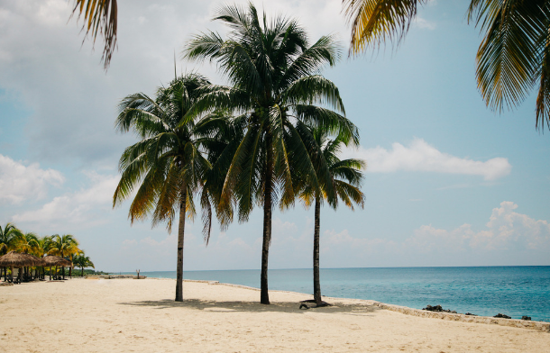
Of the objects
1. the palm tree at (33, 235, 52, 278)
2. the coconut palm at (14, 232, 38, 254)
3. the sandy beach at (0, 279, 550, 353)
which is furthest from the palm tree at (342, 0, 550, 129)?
the palm tree at (33, 235, 52, 278)

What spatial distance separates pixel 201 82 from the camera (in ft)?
52.1

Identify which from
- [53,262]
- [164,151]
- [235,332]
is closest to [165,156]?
[164,151]

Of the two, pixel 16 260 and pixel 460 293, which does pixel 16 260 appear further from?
pixel 460 293

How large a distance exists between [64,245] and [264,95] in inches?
1463

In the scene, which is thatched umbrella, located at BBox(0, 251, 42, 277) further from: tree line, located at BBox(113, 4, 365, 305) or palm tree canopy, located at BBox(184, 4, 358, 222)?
palm tree canopy, located at BBox(184, 4, 358, 222)

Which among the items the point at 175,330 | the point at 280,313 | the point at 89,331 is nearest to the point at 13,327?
the point at 89,331

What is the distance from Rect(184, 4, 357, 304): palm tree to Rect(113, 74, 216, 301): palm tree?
4.44 ft

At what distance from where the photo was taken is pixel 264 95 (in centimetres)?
1424

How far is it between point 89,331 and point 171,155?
801 cm

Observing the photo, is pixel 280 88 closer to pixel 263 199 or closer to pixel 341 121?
pixel 341 121

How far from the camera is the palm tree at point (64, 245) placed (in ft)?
131

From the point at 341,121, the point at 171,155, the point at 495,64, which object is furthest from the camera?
the point at 171,155

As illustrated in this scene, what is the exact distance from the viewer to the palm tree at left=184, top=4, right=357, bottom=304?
13.2m

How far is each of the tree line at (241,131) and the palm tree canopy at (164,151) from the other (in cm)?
4
